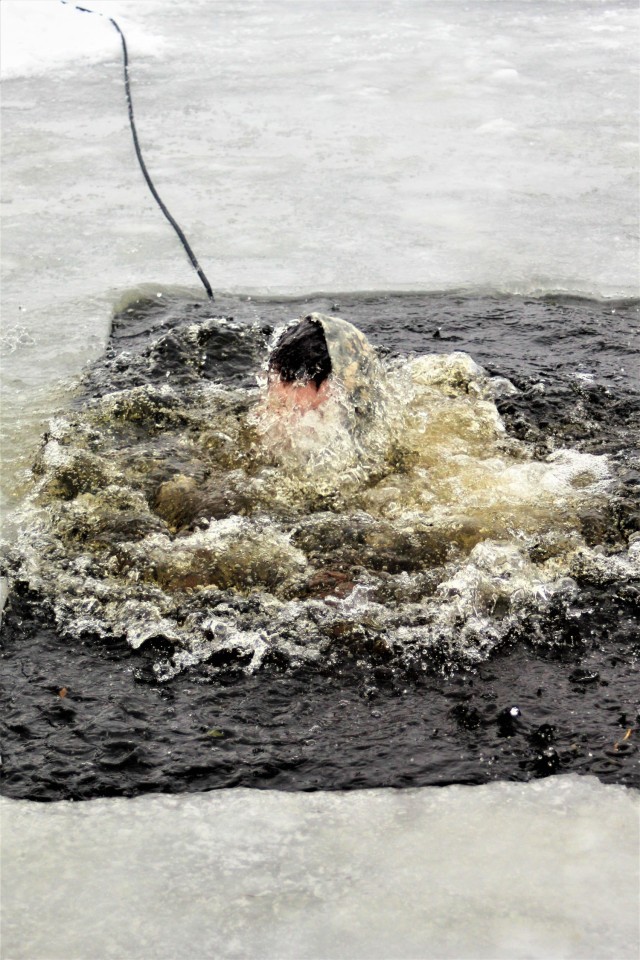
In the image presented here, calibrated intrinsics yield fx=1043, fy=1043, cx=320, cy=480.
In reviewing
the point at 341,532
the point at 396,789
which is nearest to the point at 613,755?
the point at 396,789

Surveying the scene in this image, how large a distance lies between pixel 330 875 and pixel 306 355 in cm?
174

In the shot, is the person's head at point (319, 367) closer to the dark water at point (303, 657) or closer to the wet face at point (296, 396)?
the wet face at point (296, 396)

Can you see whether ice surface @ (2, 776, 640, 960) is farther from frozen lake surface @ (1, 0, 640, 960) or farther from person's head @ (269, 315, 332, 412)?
person's head @ (269, 315, 332, 412)

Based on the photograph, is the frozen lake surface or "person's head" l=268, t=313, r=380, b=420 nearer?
the frozen lake surface

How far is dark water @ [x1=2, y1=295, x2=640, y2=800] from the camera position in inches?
85.9

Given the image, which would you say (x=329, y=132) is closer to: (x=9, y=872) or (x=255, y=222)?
(x=255, y=222)

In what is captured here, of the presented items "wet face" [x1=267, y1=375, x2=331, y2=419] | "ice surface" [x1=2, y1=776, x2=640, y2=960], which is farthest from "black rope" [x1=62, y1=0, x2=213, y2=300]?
"ice surface" [x1=2, y1=776, x2=640, y2=960]

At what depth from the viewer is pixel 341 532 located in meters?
2.95

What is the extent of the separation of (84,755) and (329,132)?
180 inches

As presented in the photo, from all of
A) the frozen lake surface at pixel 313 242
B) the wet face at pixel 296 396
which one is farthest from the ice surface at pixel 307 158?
the wet face at pixel 296 396

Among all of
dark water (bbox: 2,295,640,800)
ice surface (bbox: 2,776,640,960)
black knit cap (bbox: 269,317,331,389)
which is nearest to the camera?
ice surface (bbox: 2,776,640,960)

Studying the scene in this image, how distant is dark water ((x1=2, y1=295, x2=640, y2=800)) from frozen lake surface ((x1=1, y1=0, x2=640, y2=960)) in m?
0.12

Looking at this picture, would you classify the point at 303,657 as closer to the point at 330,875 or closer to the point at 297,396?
the point at 330,875

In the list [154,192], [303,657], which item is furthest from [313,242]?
[303,657]
